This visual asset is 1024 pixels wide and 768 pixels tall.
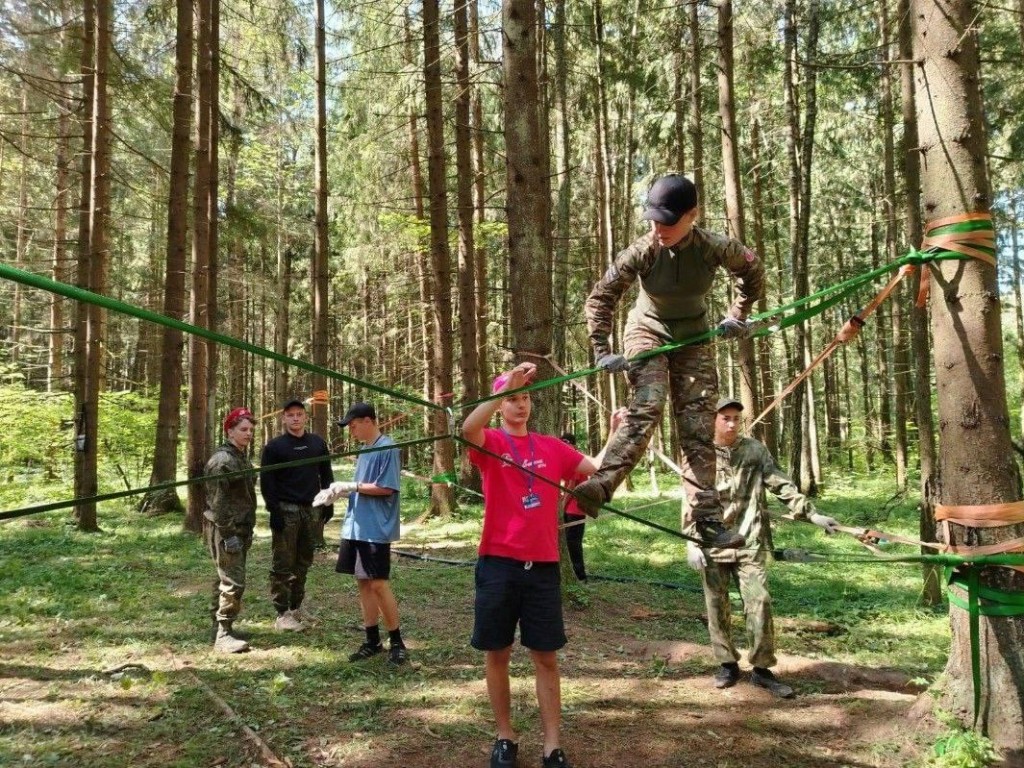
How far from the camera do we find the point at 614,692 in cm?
498

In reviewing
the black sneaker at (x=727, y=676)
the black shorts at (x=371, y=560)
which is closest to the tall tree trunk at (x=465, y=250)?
the black shorts at (x=371, y=560)

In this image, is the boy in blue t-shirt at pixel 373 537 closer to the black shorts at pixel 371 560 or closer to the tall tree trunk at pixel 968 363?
the black shorts at pixel 371 560

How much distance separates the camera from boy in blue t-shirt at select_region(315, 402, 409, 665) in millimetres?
5398

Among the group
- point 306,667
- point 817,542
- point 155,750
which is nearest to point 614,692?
point 306,667

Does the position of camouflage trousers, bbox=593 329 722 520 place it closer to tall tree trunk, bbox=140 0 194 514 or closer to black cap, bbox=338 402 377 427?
black cap, bbox=338 402 377 427

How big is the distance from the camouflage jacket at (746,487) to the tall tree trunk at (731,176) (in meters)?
3.80

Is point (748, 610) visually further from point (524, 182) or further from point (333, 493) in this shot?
point (524, 182)

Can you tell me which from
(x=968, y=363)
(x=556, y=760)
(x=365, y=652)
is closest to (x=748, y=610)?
(x=556, y=760)

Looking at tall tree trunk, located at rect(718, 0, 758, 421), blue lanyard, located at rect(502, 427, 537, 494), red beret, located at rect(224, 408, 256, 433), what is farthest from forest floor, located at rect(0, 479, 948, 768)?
tall tree trunk, located at rect(718, 0, 758, 421)

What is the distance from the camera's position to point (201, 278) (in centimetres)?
1094

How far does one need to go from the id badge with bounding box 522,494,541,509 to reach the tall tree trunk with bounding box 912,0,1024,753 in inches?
77.7

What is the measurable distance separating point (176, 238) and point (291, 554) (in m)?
6.94

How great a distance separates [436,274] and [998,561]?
30.0 ft

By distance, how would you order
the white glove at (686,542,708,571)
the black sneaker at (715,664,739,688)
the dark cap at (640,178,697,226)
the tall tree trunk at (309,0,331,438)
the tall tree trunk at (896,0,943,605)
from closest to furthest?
1. the dark cap at (640,178,697,226)
2. the black sneaker at (715,664,739,688)
3. the white glove at (686,542,708,571)
4. the tall tree trunk at (896,0,943,605)
5. the tall tree trunk at (309,0,331,438)
